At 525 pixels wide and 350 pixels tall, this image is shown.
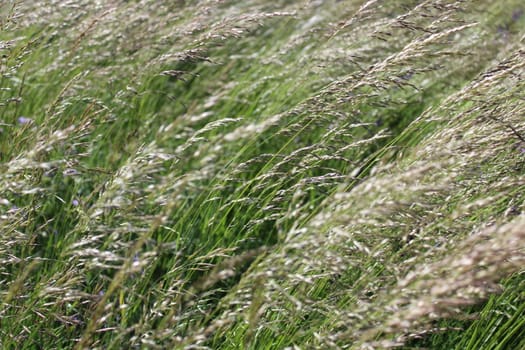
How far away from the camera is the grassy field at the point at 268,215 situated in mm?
1496

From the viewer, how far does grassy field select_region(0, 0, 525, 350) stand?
150cm

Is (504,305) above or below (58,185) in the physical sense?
below

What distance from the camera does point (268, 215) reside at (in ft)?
7.72

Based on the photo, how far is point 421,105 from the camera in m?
3.51

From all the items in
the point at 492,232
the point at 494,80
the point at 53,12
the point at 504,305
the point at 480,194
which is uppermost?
the point at 53,12

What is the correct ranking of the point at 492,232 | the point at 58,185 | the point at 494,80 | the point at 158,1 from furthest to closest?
the point at 158,1, the point at 58,185, the point at 494,80, the point at 492,232

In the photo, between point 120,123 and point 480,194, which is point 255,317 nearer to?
point 480,194

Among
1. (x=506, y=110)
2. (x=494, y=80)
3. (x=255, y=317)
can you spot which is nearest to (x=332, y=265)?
(x=255, y=317)

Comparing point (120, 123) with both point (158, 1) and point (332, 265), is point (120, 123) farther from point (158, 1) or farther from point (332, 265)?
point (332, 265)

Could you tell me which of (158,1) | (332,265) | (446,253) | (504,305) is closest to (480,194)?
(446,253)

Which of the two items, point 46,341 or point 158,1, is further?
point 158,1

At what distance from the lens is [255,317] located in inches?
58.2

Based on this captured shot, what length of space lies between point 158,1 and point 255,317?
2.35 meters

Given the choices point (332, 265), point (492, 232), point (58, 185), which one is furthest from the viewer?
point (58, 185)
